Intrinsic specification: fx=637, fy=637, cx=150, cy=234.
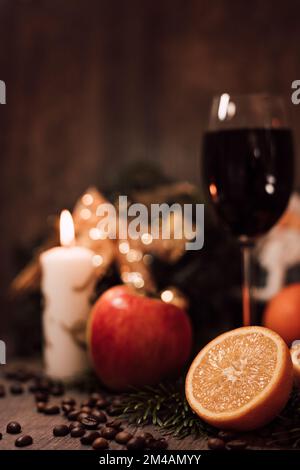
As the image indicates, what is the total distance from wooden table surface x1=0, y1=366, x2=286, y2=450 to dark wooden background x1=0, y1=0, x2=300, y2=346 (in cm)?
61

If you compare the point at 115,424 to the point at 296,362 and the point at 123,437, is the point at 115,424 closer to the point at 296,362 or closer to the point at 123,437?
the point at 123,437

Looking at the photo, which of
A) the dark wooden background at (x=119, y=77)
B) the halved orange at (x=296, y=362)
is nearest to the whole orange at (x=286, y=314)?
the halved orange at (x=296, y=362)

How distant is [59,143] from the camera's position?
4.91 feet

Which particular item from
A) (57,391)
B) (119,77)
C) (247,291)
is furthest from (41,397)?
(119,77)

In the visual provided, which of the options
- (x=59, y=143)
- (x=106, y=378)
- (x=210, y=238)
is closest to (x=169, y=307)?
(x=106, y=378)

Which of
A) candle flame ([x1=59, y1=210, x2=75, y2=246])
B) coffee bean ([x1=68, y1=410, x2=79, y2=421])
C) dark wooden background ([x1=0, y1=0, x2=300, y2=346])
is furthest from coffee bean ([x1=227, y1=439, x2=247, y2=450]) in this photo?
dark wooden background ([x1=0, y1=0, x2=300, y2=346])

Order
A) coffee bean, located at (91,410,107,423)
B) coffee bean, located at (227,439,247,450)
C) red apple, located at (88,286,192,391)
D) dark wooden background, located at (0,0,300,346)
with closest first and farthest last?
1. coffee bean, located at (227,439,247,450)
2. coffee bean, located at (91,410,107,423)
3. red apple, located at (88,286,192,391)
4. dark wooden background, located at (0,0,300,346)

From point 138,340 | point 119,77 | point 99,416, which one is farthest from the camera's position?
point 119,77

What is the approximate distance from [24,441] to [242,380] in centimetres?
25

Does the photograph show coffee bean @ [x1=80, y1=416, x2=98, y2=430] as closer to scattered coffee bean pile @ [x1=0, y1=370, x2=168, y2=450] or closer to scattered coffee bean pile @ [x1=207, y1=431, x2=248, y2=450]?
→ scattered coffee bean pile @ [x1=0, y1=370, x2=168, y2=450]

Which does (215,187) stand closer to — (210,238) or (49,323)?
(210,238)

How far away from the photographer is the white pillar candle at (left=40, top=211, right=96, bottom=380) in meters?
0.99

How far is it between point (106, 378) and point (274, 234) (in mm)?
430

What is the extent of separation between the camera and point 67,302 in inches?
39.0
